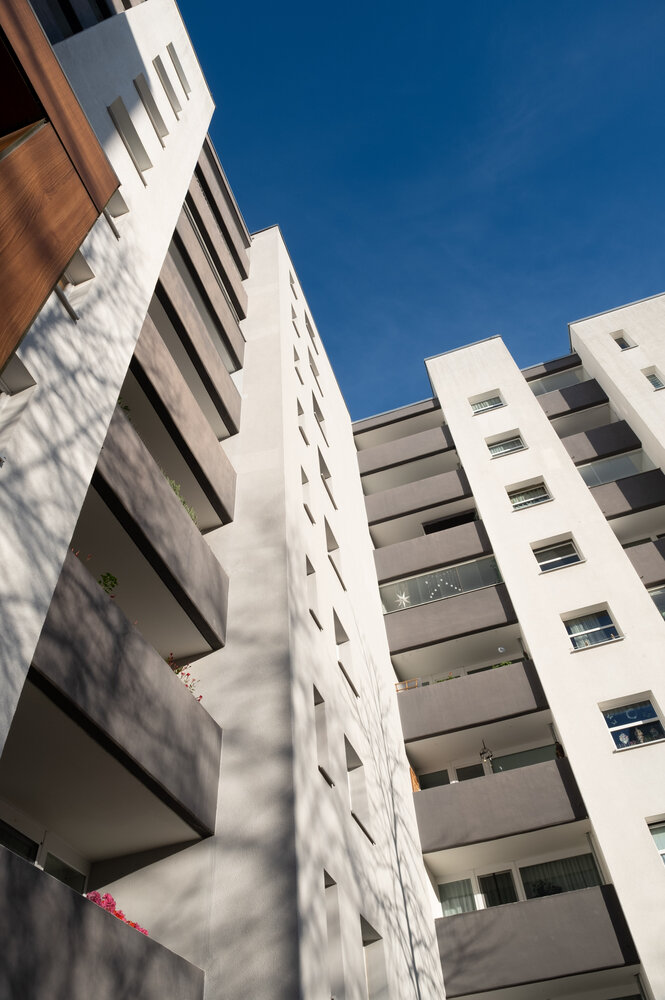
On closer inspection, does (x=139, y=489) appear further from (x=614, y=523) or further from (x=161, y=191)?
(x=614, y=523)

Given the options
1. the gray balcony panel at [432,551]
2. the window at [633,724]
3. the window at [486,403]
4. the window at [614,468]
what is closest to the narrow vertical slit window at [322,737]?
the window at [633,724]

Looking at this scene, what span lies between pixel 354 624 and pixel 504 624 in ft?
15.8

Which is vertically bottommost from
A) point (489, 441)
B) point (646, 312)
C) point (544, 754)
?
point (544, 754)

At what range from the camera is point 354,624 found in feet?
51.0

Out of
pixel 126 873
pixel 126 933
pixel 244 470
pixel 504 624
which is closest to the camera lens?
pixel 126 933

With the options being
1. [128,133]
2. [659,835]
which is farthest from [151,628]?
[659,835]

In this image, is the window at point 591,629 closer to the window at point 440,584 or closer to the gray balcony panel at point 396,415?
the window at point 440,584

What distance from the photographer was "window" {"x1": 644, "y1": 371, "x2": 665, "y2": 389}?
23141 millimetres

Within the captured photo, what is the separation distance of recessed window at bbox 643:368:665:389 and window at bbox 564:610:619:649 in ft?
31.4

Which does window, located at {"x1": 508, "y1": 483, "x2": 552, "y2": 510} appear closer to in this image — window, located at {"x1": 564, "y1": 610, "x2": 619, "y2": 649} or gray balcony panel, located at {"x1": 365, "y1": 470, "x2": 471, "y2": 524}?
gray balcony panel, located at {"x1": 365, "y1": 470, "x2": 471, "y2": 524}

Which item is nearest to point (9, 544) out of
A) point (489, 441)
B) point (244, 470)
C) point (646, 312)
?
point (244, 470)

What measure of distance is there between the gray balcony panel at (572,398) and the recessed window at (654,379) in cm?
153

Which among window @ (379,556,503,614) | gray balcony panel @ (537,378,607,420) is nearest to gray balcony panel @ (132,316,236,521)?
window @ (379,556,503,614)

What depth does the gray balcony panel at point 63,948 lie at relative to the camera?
15.6ft
